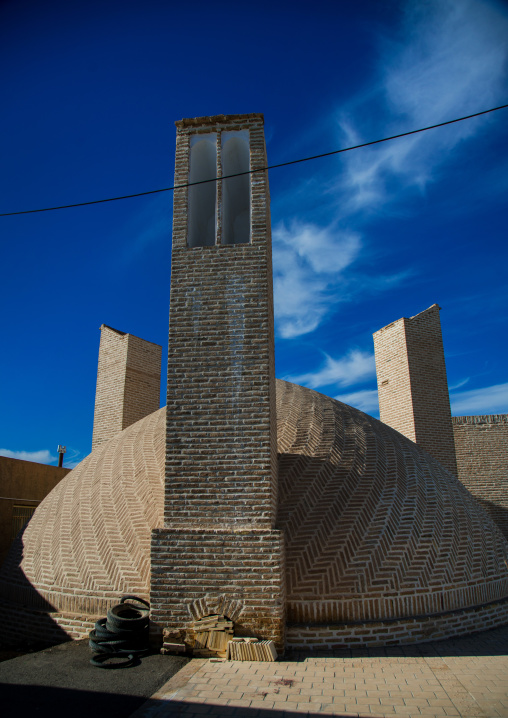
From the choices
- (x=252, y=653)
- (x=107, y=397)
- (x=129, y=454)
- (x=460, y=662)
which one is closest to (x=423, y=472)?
(x=460, y=662)

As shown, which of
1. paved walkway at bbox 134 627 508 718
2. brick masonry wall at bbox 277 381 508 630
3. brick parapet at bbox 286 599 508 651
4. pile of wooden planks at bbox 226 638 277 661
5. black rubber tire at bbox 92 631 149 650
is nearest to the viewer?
paved walkway at bbox 134 627 508 718

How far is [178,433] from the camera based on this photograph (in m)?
4.61

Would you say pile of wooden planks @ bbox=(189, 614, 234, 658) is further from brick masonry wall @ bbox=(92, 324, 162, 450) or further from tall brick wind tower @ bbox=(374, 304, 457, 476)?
tall brick wind tower @ bbox=(374, 304, 457, 476)

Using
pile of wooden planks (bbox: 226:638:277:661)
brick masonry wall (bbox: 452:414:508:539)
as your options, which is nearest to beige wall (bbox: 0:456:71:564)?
pile of wooden planks (bbox: 226:638:277:661)

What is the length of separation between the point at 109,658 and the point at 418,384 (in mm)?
8297

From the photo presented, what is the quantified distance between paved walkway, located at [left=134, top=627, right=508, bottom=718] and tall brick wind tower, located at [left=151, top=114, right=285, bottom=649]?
46 centimetres

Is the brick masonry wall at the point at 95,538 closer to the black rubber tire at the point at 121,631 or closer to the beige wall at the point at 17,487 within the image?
the black rubber tire at the point at 121,631

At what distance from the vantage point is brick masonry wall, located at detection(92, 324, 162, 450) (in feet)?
34.8

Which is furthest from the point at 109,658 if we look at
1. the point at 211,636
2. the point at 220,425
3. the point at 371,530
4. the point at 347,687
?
the point at 371,530

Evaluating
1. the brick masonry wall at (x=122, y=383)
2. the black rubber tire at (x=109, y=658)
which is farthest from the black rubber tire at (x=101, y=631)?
the brick masonry wall at (x=122, y=383)

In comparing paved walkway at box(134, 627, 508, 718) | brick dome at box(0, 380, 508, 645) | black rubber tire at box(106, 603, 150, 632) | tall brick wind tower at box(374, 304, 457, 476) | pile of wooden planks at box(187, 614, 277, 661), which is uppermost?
tall brick wind tower at box(374, 304, 457, 476)

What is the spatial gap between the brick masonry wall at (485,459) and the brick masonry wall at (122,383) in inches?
295

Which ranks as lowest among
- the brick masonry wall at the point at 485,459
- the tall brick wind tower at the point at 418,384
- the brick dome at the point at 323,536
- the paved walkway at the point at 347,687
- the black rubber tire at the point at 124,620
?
the paved walkway at the point at 347,687

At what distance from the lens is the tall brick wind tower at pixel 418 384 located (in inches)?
414
